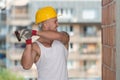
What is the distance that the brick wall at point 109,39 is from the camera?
1.81 meters

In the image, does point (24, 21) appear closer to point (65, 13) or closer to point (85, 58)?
point (65, 13)

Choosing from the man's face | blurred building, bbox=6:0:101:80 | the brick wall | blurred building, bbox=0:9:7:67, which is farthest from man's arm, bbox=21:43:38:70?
blurred building, bbox=0:9:7:67

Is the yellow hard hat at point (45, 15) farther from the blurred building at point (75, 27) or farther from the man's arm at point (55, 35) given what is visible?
the blurred building at point (75, 27)

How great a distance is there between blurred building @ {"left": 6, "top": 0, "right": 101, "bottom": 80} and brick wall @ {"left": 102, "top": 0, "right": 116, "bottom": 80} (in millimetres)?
17204

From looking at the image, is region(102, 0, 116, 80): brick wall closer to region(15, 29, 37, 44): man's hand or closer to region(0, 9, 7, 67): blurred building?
region(15, 29, 37, 44): man's hand

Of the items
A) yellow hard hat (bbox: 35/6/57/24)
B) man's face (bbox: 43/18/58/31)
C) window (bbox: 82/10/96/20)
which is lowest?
man's face (bbox: 43/18/58/31)

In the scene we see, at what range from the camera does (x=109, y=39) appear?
6.28 feet

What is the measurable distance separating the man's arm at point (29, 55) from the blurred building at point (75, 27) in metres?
17.5

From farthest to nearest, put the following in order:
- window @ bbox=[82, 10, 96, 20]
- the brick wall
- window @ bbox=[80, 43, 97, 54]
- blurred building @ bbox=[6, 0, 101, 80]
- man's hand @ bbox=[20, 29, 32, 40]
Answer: window @ bbox=[82, 10, 96, 20], window @ bbox=[80, 43, 97, 54], blurred building @ bbox=[6, 0, 101, 80], the brick wall, man's hand @ bbox=[20, 29, 32, 40]

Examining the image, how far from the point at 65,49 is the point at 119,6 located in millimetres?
371

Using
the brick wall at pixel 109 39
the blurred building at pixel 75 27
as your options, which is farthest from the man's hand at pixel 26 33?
the blurred building at pixel 75 27

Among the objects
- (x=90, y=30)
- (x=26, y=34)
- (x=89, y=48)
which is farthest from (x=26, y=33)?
(x=90, y=30)

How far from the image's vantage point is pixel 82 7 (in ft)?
65.7

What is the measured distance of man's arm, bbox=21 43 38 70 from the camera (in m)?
1.76
